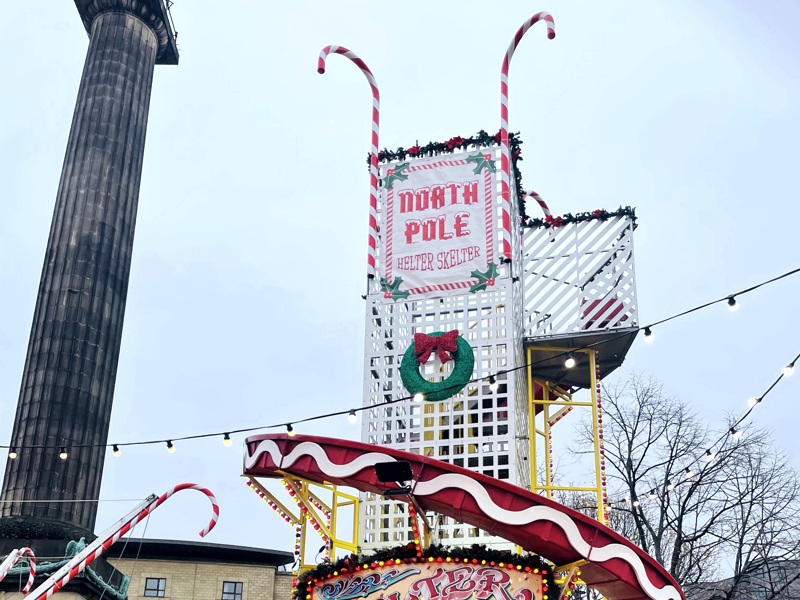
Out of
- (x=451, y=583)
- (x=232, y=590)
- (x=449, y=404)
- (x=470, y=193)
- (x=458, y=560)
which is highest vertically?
(x=470, y=193)

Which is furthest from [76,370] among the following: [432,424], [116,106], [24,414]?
[432,424]

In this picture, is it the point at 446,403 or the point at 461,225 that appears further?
the point at 461,225

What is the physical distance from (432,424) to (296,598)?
19.7 ft

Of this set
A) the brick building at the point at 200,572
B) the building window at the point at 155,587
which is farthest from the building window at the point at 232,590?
the building window at the point at 155,587

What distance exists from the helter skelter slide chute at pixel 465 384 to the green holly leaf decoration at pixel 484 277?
0.09 feet

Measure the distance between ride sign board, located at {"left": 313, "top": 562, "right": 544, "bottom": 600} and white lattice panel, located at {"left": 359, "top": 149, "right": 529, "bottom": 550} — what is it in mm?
3586

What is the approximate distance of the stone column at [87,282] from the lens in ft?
108

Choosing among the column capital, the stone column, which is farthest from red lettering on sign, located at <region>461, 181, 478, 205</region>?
the column capital

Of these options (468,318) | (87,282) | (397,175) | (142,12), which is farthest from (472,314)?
(142,12)

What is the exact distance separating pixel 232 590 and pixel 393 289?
27371mm

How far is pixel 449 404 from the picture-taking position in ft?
70.9

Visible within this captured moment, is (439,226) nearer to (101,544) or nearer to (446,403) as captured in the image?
(446,403)

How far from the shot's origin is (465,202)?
78.1ft

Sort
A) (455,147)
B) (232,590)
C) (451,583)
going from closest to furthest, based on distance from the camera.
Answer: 1. (451,583)
2. (455,147)
3. (232,590)
